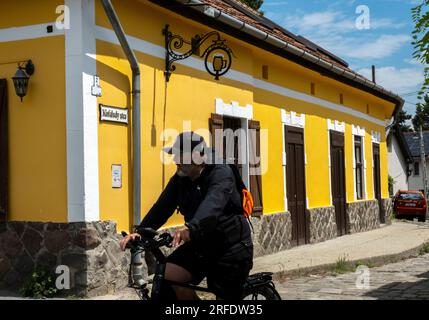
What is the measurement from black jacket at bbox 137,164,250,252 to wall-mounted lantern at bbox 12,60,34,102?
13.8 feet

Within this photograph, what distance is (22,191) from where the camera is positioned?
8086mm

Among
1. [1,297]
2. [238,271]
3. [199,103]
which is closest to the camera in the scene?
[238,271]

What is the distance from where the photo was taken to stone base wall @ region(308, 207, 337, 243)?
48.3 ft

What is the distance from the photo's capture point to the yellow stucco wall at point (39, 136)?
7.83 m

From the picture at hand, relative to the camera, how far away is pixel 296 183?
1420cm

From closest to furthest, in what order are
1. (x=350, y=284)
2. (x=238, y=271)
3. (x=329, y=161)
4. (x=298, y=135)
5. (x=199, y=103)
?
(x=238, y=271) → (x=350, y=284) → (x=199, y=103) → (x=298, y=135) → (x=329, y=161)

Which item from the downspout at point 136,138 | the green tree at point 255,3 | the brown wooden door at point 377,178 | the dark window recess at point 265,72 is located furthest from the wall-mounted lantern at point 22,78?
the green tree at point 255,3

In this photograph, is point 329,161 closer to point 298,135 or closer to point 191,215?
point 298,135

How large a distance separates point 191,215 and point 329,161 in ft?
40.4

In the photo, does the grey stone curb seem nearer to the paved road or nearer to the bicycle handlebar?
the paved road

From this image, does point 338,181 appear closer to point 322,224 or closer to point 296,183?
point 322,224

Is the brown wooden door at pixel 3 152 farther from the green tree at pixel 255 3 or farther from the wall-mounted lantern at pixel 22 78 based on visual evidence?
the green tree at pixel 255 3
